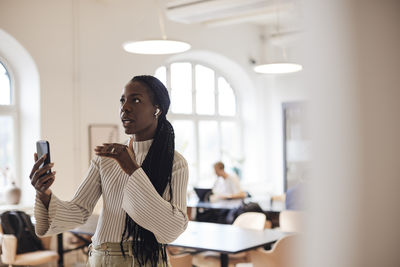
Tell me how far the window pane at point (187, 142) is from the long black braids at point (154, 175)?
781cm

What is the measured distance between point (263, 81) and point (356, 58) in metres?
10.7

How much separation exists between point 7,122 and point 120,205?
5.93 meters

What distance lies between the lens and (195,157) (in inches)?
396

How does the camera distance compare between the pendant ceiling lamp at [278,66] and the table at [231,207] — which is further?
the table at [231,207]

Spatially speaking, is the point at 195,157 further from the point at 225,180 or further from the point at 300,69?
the point at 300,69

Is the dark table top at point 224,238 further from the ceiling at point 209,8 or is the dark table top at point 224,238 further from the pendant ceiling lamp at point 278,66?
the ceiling at point 209,8

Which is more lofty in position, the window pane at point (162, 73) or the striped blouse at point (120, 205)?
the window pane at point (162, 73)

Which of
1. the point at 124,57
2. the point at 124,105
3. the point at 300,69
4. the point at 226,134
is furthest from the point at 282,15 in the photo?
the point at 226,134

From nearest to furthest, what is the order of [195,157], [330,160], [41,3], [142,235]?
[330,160] → [142,235] → [41,3] → [195,157]

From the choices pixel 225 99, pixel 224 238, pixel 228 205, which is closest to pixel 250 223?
pixel 224 238

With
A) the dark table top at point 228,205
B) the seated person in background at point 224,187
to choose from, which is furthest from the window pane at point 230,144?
the dark table top at point 228,205

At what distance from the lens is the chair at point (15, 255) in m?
5.20

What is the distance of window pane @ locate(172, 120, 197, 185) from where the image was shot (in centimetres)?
974

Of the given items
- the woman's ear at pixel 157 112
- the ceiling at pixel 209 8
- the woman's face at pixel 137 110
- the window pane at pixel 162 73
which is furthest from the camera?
the window pane at pixel 162 73
